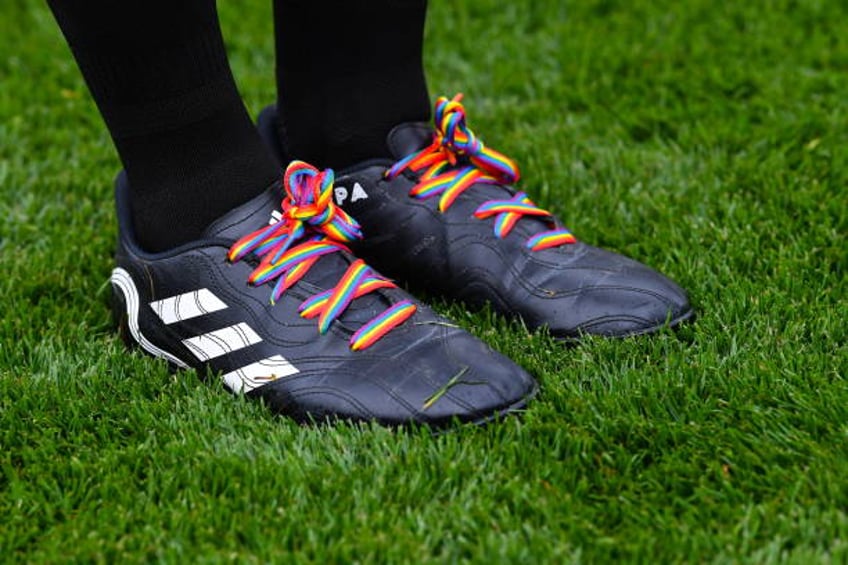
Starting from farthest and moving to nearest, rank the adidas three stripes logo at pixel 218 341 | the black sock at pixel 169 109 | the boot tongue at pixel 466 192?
1. the boot tongue at pixel 466 192
2. the adidas three stripes logo at pixel 218 341
3. the black sock at pixel 169 109

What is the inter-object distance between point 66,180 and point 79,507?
4.41 ft

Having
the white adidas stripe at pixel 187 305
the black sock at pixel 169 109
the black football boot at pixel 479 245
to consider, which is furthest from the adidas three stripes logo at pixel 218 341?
the black football boot at pixel 479 245

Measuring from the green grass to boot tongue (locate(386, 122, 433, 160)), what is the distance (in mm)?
305

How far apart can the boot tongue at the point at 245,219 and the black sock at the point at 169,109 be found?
2 centimetres

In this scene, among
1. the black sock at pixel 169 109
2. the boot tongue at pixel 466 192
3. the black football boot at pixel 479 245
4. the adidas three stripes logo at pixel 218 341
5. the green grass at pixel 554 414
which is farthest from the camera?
the boot tongue at pixel 466 192

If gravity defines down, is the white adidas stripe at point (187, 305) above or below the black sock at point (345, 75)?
below

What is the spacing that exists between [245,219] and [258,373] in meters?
0.26

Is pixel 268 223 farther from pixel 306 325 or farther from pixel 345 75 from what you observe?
pixel 345 75

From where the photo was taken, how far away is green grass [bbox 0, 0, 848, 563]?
1305mm

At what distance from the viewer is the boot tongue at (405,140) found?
6.21ft

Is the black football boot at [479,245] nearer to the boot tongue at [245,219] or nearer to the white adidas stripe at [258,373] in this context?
the boot tongue at [245,219]

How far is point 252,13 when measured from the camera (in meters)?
3.53

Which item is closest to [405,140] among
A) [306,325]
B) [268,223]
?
[268,223]

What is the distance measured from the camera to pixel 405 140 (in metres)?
1.90
